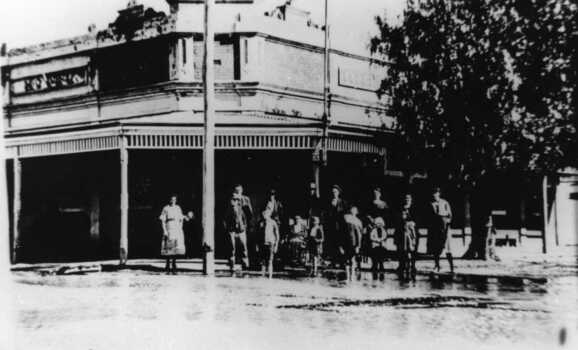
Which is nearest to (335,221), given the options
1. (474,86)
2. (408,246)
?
(408,246)

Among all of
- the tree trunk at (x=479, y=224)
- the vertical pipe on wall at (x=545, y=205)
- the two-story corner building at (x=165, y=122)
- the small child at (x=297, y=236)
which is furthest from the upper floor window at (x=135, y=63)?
the vertical pipe on wall at (x=545, y=205)

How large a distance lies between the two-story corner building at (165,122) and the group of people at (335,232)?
187 centimetres

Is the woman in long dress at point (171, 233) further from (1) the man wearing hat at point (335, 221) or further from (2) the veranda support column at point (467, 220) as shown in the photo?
(2) the veranda support column at point (467, 220)

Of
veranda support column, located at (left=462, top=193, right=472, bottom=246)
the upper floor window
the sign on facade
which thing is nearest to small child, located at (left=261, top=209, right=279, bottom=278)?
the upper floor window

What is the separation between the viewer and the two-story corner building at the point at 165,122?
631 inches

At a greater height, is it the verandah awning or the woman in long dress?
the verandah awning

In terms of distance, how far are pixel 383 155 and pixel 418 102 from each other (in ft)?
8.57

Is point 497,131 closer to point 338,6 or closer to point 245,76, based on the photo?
point 338,6

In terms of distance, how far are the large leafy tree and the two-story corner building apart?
1949mm

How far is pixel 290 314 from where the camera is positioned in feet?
31.9

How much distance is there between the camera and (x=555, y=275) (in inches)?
561

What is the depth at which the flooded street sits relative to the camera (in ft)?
28.3

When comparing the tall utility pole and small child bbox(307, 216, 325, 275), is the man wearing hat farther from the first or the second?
the tall utility pole

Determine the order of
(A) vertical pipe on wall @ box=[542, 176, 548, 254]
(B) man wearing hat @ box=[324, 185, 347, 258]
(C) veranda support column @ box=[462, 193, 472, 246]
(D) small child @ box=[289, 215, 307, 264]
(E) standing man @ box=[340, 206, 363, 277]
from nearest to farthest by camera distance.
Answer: (E) standing man @ box=[340, 206, 363, 277], (B) man wearing hat @ box=[324, 185, 347, 258], (D) small child @ box=[289, 215, 307, 264], (C) veranda support column @ box=[462, 193, 472, 246], (A) vertical pipe on wall @ box=[542, 176, 548, 254]
